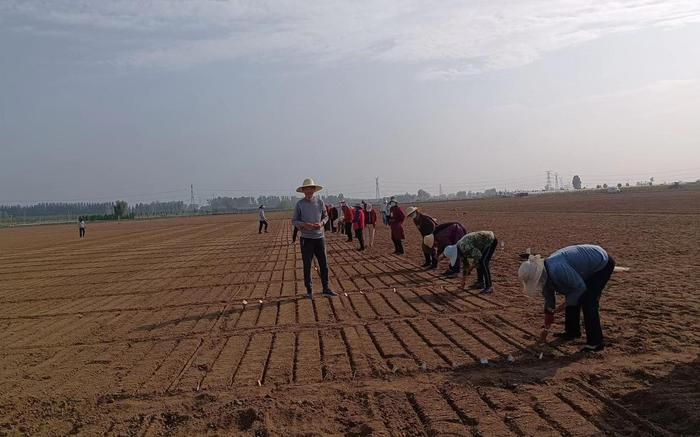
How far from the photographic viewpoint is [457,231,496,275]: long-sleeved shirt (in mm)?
7809

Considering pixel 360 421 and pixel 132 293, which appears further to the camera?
pixel 132 293

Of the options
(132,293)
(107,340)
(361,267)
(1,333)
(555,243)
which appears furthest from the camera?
(555,243)

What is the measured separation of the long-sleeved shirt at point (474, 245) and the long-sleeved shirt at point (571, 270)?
8.47 feet

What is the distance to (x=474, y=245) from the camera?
309 inches

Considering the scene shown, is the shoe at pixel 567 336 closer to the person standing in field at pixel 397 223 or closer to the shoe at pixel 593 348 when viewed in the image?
the shoe at pixel 593 348

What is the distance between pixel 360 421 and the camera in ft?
12.7

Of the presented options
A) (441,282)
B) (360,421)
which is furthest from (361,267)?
(360,421)

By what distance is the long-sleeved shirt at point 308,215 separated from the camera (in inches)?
332

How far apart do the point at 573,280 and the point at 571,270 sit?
93mm

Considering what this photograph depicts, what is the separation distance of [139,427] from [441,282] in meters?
6.44

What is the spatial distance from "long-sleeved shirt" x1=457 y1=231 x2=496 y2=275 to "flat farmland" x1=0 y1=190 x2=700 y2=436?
65 cm

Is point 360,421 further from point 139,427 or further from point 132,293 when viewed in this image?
point 132,293

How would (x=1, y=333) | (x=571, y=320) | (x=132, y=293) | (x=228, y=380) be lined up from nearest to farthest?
(x=228, y=380)
(x=571, y=320)
(x=1, y=333)
(x=132, y=293)

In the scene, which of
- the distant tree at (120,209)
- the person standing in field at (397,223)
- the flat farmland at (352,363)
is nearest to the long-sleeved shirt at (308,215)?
the flat farmland at (352,363)
